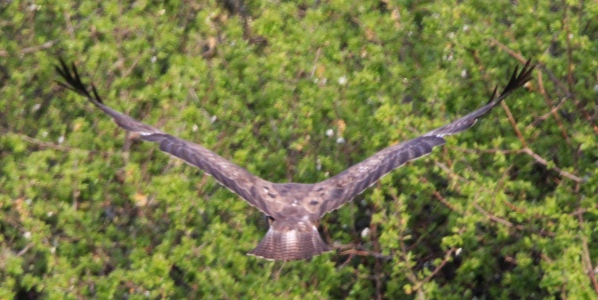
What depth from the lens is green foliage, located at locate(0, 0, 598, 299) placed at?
413 inches

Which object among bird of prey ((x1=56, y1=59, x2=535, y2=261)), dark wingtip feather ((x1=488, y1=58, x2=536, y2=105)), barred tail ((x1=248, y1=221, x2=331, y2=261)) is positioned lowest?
barred tail ((x1=248, y1=221, x2=331, y2=261))

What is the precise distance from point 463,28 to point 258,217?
78.7 inches

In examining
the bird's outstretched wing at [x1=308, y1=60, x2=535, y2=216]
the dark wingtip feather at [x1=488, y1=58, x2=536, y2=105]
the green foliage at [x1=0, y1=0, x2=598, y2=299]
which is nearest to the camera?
the bird's outstretched wing at [x1=308, y1=60, x2=535, y2=216]

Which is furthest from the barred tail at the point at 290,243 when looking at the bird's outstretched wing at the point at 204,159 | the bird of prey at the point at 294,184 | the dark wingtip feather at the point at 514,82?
the dark wingtip feather at the point at 514,82

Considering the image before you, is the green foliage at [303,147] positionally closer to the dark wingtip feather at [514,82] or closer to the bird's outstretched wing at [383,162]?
the bird's outstretched wing at [383,162]

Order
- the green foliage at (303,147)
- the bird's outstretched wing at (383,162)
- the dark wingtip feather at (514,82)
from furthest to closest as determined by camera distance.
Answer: the green foliage at (303,147) → the dark wingtip feather at (514,82) → the bird's outstretched wing at (383,162)

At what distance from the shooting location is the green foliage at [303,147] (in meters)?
10.5

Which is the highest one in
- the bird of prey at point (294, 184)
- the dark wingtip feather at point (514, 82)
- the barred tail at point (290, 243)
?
the dark wingtip feather at point (514, 82)

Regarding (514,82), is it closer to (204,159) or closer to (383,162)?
(383,162)

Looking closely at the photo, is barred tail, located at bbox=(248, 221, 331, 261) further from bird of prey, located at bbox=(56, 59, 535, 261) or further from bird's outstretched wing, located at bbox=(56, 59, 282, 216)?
bird's outstretched wing, located at bbox=(56, 59, 282, 216)

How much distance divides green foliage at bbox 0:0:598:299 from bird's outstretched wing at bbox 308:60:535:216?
209 millimetres

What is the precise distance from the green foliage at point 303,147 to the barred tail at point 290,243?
9.0 inches

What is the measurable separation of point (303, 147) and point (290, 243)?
1050mm

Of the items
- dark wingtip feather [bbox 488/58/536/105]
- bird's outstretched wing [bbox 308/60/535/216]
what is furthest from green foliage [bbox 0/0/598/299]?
dark wingtip feather [bbox 488/58/536/105]
